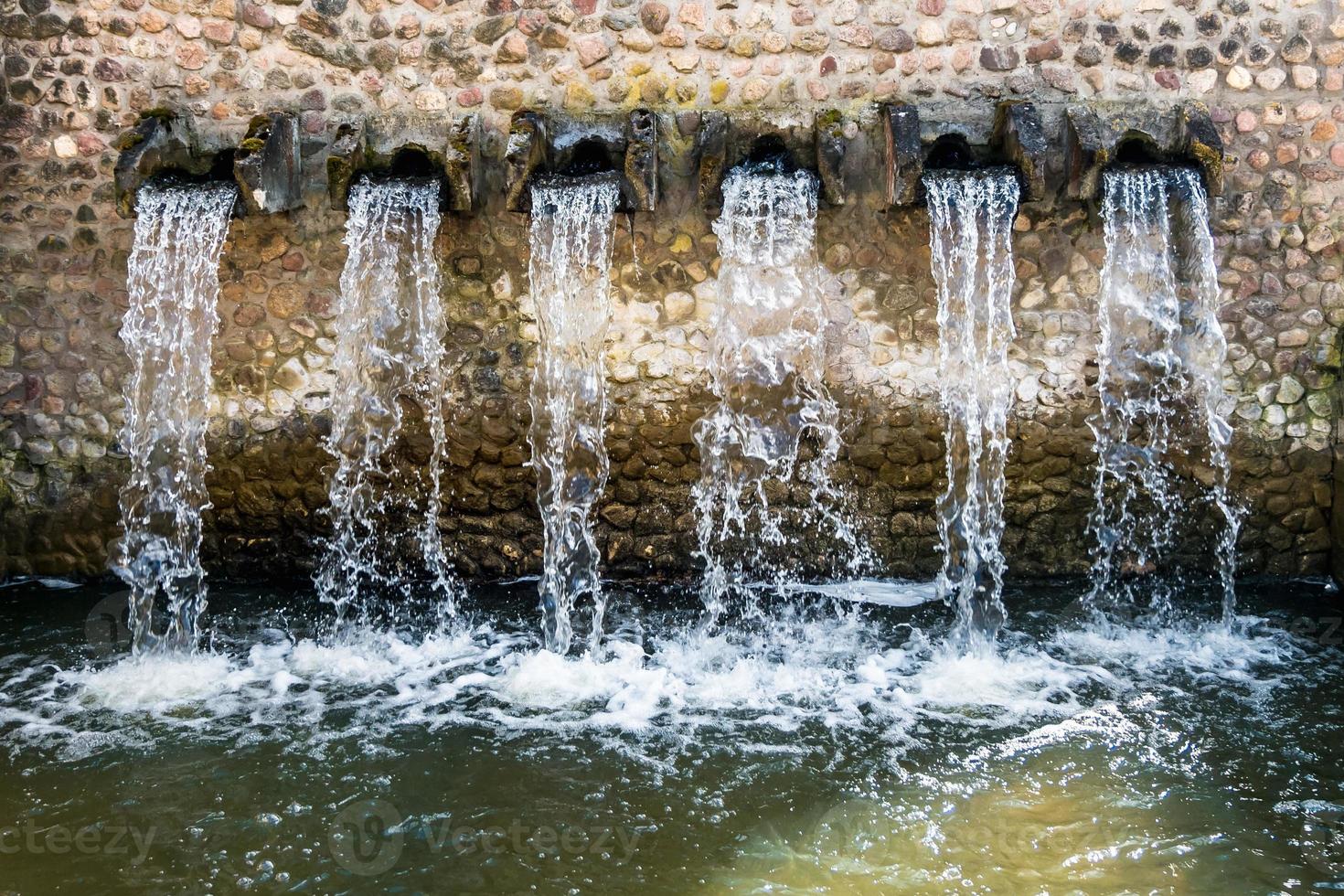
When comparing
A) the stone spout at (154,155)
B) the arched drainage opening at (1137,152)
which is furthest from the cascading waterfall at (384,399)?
the arched drainage opening at (1137,152)

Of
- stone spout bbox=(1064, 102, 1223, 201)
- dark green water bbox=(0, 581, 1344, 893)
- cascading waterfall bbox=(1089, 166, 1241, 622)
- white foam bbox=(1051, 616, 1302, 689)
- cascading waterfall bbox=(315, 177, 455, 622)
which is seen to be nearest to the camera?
dark green water bbox=(0, 581, 1344, 893)

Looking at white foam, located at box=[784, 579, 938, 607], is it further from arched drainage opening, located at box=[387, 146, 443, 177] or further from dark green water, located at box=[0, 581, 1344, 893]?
arched drainage opening, located at box=[387, 146, 443, 177]

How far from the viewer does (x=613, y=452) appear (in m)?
5.11

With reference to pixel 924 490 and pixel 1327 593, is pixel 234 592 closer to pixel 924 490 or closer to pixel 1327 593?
pixel 924 490

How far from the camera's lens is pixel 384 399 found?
5.06 m

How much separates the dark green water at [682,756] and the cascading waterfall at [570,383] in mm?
334

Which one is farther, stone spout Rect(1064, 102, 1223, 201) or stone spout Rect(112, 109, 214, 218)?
stone spout Rect(112, 109, 214, 218)

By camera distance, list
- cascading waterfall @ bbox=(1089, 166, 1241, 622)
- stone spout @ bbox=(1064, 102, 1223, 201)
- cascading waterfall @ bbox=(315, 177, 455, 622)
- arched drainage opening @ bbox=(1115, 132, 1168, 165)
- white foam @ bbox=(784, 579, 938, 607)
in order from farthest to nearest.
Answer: white foam @ bbox=(784, 579, 938, 607) < cascading waterfall @ bbox=(315, 177, 455, 622) < cascading waterfall @ bbox=(1089, 166, 1241, 622) < arched drainage opening @ bbox=(1115, 132, 1168, 165) < stone spout @ bbox=(1064, 102, 1223, 201)

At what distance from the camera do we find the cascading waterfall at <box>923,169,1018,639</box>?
15.1 feet

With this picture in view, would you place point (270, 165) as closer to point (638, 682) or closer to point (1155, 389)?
point (638, 682)

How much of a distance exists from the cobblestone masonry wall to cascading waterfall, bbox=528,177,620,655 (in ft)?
0.34

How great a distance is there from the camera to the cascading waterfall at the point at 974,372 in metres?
4.60

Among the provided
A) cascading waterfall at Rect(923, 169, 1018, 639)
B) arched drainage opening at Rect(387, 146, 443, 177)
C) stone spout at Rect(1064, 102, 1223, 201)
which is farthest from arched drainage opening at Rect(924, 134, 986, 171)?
arched drainage opening at Rect(387, 146, 443, 177)

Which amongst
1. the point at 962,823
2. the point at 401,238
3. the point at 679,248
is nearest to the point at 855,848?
the point at 962,823
